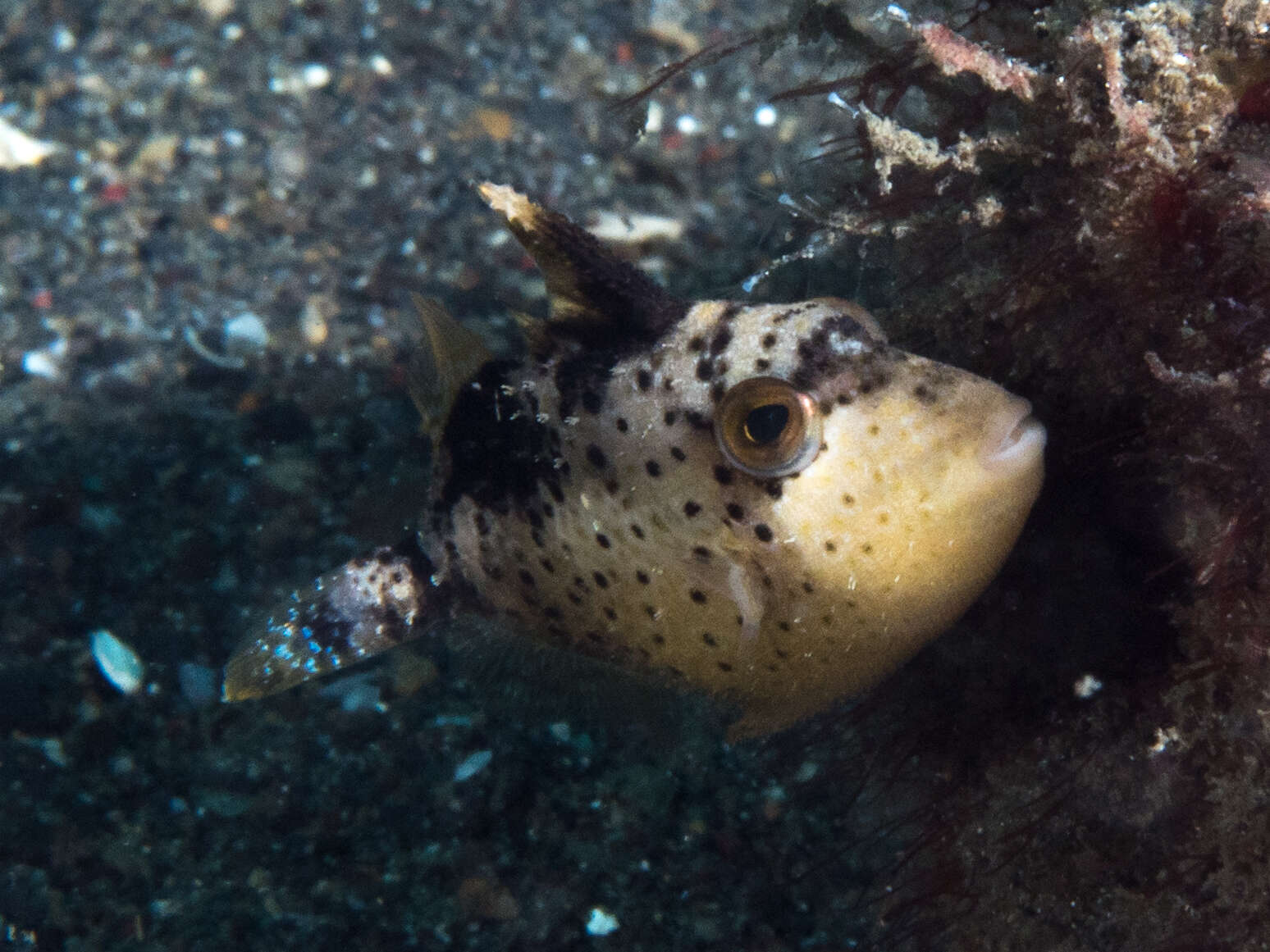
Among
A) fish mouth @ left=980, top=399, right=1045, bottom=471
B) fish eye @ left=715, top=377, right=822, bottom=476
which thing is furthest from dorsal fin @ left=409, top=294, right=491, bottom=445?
fish mouth @ left=980, top=399, right=1045, bottom=471

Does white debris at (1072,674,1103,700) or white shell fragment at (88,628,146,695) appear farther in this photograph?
white shell fragment at (88,628,146,695)

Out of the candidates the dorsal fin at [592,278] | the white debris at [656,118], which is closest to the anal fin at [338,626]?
the dorsal fin at [592,278]

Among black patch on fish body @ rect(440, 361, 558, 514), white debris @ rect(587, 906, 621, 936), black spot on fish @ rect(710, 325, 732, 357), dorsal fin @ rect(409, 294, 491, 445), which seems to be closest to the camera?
black spot on fish @ rect(710, 325, 732, 357)

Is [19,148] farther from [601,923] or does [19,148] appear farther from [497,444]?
[601,923]

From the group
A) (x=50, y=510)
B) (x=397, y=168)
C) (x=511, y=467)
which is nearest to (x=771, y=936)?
(x=511, y=467)

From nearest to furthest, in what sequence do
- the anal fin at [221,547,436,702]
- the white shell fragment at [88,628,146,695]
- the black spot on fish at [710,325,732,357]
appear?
1. the black spot on fish at [710,325,732,357]
2. the anal fin at [221,547,436,702]
3. the white shell fragment at [88,628,146,695]

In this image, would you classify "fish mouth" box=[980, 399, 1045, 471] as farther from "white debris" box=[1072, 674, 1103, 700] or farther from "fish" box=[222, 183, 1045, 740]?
"white debris" box=[1072, 674, 1103, 700]

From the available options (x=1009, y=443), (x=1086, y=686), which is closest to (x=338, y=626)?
(x=1009, y=443)
